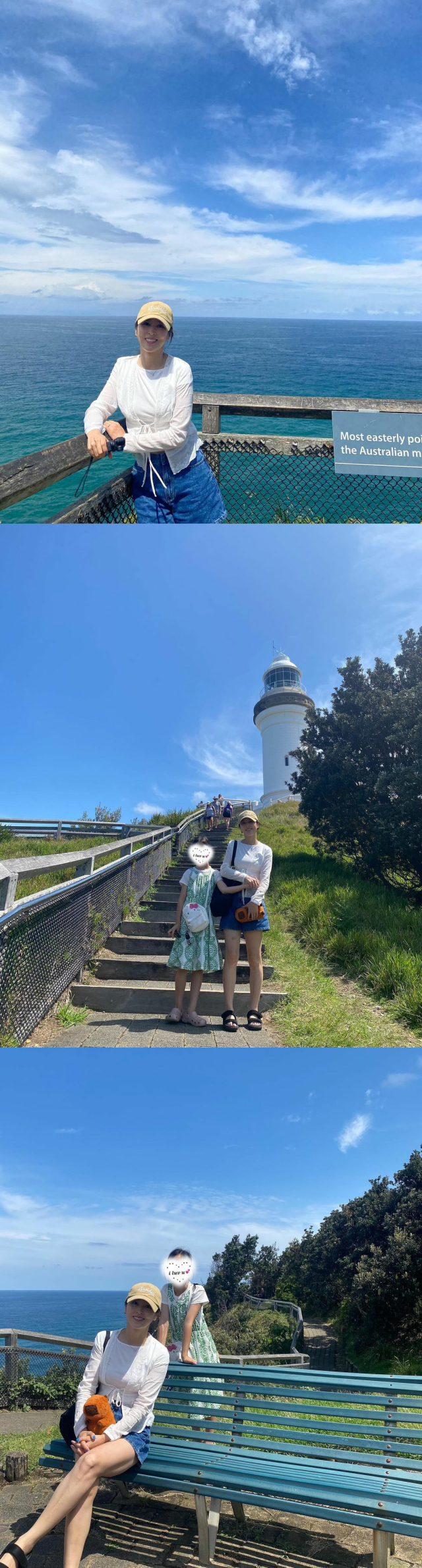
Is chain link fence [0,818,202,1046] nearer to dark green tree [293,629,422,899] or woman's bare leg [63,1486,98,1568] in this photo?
dark green tree [293,629,422,899]

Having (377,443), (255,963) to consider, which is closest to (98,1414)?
(255,963)

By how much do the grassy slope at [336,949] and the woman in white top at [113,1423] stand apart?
150 centimetres

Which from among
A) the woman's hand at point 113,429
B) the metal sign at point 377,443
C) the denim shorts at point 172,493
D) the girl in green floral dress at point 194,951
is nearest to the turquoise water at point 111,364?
the denim shorts at point 172,493

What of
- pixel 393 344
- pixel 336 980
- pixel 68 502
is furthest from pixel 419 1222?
pixel 393 344

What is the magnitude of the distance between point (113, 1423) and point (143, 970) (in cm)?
230

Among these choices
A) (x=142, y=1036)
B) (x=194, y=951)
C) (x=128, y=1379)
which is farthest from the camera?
(x=194, y=951)

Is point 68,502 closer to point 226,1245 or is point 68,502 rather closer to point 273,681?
point 273,681

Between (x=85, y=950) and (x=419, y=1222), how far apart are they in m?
9.61

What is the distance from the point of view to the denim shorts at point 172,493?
3.53 m

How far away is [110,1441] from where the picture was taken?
2.83 meters

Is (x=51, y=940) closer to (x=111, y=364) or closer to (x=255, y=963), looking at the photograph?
(x=255, y=963)

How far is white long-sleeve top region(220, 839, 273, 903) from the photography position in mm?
4188

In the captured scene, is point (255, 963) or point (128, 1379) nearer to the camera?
point (128, 1379)
